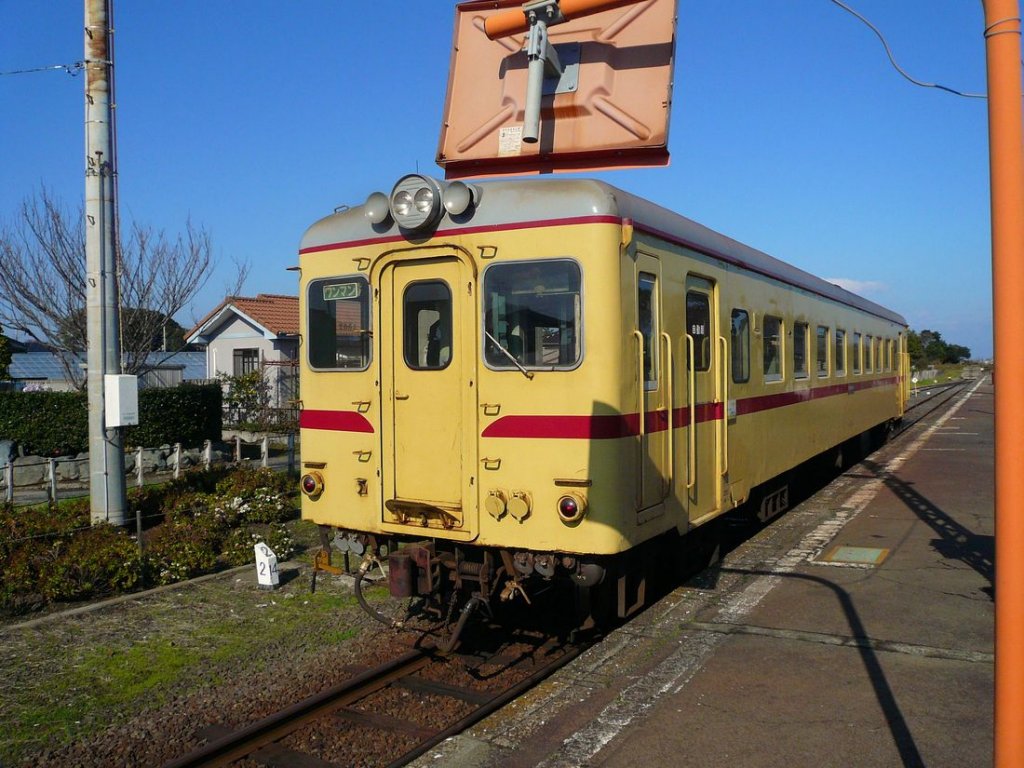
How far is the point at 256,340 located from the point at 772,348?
20.8 meters

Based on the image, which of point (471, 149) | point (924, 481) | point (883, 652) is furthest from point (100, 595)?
point (924, 481)

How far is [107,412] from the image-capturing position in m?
10.1

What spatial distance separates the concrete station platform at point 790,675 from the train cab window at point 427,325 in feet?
7.51

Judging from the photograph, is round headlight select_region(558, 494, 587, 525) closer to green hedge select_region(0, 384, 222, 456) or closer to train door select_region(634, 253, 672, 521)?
train door select_region(634, 253, 672, 521)

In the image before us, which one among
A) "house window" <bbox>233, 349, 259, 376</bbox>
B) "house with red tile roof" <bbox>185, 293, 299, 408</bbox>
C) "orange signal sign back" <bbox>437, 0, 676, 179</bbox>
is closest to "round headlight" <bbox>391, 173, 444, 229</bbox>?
"orange signal sign back" <bbox>437, 0, 676, 179</bbox>

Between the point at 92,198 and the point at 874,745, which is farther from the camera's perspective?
the point at 92,198

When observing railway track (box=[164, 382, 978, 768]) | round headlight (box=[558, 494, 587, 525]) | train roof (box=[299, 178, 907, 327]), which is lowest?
railway track (box=[164, 382, 978, 768])

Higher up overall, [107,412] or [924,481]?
[107,412]

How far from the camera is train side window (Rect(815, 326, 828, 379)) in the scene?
38.3ft

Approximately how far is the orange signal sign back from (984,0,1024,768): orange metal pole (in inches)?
207

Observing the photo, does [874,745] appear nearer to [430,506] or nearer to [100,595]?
[430,506]

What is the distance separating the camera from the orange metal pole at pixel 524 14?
6992 millimetres

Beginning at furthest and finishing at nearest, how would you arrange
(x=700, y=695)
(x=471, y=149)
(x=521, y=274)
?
(x=471, y=149) < (x=521, y=274) < (x=700, y=695)

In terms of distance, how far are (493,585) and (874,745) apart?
244cm
